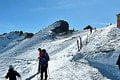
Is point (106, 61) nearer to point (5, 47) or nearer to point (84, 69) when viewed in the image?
point (84, 69)

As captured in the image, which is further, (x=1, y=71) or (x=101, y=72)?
(x=1, y=71)

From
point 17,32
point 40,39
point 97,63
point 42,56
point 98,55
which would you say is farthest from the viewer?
point 17,32

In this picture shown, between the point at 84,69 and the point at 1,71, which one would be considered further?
the point at 1,71

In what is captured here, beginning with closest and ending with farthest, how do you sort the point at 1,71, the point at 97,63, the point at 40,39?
the point at 97,63, the point at 1,71, the point at 40,39

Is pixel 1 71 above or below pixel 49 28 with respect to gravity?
below

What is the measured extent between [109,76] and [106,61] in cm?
608

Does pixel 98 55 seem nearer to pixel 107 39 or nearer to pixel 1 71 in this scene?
pixel 107 39

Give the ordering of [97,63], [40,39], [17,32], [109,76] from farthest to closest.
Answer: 1. [17,32]
2. [40,39]
3. [97,63]
4. [109,76]

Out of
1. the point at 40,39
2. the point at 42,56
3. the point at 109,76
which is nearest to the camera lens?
the point at 42,56

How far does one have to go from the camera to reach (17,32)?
86.0 metres

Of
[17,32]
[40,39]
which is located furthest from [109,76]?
[17,32]

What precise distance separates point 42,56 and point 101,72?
21.6 ft

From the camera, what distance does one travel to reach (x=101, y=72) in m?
28.4

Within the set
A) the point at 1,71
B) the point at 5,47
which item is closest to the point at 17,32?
the point at 5,47
